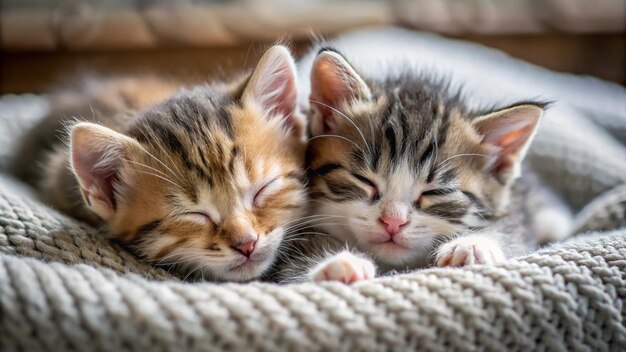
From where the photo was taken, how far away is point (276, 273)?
3.55 feet

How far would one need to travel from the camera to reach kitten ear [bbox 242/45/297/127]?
1.08 m

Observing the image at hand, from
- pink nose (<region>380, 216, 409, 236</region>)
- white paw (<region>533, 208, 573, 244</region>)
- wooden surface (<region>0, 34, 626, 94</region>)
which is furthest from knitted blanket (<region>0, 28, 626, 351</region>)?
wooden surface (<region>0, 34, 626, 94</region>)

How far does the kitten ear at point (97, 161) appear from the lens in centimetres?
98

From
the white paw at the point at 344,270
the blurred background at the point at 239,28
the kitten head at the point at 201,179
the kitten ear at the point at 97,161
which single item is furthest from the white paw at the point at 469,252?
the blurred background at the point at 239,28

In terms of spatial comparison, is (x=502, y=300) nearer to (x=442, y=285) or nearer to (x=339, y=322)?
(x=442, y=285)

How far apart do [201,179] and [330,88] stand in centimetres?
35

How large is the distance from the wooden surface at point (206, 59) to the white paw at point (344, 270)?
1608mm

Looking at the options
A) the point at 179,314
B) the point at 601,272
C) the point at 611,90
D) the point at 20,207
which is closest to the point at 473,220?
the point at 601,272

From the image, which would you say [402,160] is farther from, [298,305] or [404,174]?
[298,305]

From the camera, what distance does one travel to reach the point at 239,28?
243 centimetres

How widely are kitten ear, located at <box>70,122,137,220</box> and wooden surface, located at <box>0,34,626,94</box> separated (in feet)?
4.49

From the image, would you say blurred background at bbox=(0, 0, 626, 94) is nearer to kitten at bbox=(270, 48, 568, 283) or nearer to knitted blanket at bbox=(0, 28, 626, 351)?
kitten at bbox=(270, 48, 568, 283)

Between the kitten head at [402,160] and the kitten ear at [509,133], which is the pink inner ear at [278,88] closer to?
the kitten head at [402,160]

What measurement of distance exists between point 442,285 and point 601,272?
277mm
